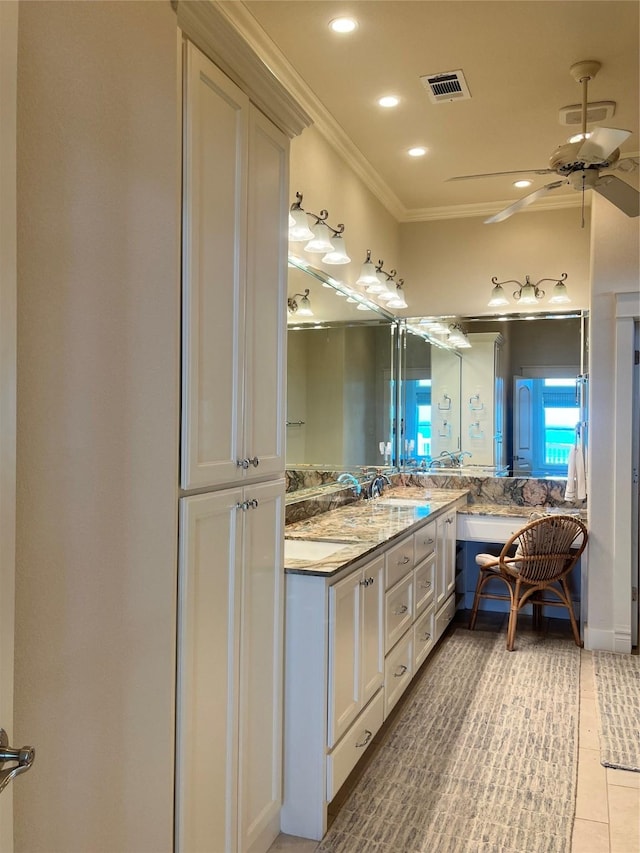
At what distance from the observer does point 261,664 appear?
6.49ft

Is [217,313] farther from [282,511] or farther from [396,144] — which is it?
[396,144]

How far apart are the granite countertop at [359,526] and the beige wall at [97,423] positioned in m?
0.86

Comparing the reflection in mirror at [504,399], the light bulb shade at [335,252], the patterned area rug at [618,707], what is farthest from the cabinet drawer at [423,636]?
the light bulb shade at [335,252]

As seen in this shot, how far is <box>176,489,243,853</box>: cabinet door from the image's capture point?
1.56 m

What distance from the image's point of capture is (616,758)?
2.75 metres

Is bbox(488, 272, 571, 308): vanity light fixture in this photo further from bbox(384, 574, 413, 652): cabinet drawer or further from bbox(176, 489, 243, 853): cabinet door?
bbox(176, 489, 243, 853): cabinet door

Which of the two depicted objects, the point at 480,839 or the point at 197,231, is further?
the point at 480,839

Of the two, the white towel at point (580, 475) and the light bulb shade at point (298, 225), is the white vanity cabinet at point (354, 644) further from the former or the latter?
the white towel at point (580, 475)

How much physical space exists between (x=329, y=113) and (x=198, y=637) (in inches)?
114

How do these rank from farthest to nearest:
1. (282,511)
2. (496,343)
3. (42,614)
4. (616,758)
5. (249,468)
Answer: (496,343), (616,758), (282,511), (249,468), (42,614)

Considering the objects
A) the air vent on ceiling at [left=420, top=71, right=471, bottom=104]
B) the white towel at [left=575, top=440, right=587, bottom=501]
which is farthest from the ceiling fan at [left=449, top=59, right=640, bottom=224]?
the white towel at [left=575, top=440, right=587, bottom=501]

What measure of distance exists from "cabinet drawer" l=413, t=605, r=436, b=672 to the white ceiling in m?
2.72

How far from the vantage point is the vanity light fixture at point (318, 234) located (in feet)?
9.97

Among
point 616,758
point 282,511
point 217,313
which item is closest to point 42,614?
point 217,313
